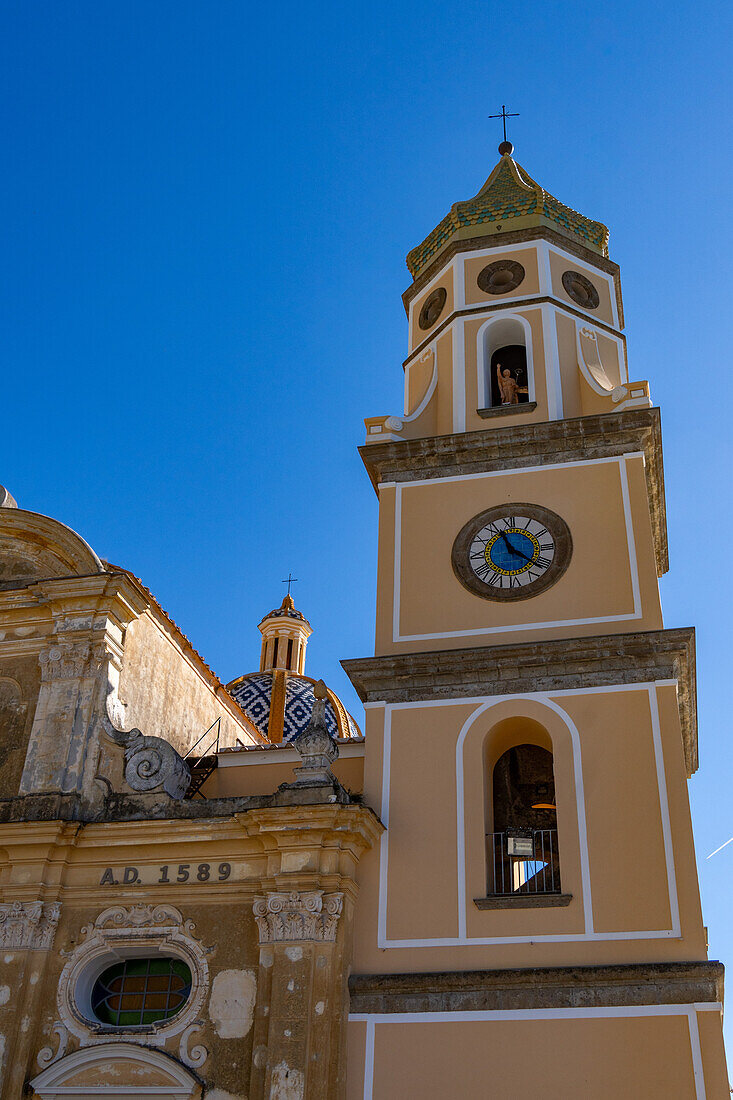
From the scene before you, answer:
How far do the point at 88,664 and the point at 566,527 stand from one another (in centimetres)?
674

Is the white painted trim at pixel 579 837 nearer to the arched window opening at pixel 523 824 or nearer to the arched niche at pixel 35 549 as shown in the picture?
the arched window opening at pixel 523 824

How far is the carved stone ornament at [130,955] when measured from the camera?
13.4m

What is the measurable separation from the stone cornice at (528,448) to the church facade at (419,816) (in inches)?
1.6

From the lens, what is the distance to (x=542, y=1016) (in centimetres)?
1250

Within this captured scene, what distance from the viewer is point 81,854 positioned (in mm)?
14602

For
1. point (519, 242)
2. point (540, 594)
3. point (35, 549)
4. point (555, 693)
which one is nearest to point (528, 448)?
point (540, 594)

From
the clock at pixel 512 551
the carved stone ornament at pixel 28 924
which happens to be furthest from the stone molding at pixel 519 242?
the carved stone ornament at pixel 28 924

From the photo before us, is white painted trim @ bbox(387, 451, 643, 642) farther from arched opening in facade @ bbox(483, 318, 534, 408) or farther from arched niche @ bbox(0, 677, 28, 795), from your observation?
A: arched niche @ bbox(0, 677, 28, 795)

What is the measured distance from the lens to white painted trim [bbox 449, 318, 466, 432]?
17.7 metres

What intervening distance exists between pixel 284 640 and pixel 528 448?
645 inches

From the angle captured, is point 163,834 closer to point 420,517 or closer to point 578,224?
point 420,517

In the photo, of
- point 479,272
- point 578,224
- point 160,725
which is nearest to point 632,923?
point 160,725

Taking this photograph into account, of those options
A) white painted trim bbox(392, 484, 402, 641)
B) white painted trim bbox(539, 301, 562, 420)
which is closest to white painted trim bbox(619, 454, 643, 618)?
white painted trim bbox(539, 301, 562, 420)

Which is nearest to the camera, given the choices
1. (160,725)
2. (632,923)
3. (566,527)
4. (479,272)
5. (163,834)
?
(632,923)
